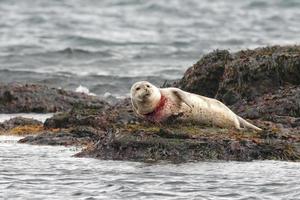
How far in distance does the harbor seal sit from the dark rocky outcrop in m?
0.15

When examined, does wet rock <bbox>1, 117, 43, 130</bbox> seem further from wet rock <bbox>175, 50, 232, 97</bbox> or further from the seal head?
the seal head

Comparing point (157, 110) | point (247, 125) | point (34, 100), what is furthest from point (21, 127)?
point (247, 125)

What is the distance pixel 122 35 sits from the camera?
3941 centimetres

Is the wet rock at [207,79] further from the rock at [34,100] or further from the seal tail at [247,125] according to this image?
the seal tail at [247,125]

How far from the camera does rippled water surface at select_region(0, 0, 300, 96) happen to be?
28.0 metres

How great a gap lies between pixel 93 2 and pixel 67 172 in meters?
46.7

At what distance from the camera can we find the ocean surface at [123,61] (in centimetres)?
1013

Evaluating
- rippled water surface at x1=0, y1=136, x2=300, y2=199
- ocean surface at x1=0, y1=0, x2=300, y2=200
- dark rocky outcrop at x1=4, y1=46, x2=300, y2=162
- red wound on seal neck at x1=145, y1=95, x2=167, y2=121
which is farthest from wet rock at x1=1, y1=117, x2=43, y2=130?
red wound on seal neck at x1=145, y1=95, x2=167, y2=121

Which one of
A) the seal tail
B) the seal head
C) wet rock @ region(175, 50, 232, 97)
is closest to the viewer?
the seal head

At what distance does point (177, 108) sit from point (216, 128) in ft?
1.96

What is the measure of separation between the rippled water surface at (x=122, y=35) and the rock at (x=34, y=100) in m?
4.57

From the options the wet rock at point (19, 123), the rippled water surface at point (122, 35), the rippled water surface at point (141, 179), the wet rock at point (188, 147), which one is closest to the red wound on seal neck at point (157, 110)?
the wet rock at point (188, 147)

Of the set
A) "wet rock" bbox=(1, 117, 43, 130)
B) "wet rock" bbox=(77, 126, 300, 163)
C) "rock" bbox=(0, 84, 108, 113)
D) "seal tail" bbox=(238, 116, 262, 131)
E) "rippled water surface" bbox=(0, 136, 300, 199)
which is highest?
"rock" bbox=(0, 84, 108, 113)

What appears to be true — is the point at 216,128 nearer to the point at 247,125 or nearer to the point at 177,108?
the point at 247,125
